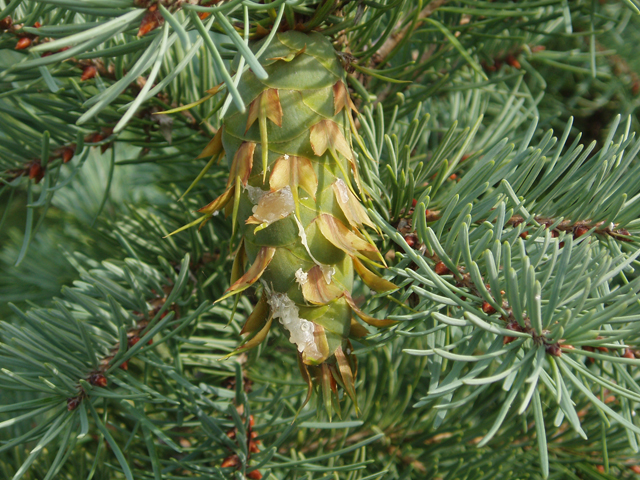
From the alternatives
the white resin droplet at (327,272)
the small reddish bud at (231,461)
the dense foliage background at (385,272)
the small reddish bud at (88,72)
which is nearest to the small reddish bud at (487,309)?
the dense foliage background at (385,272)

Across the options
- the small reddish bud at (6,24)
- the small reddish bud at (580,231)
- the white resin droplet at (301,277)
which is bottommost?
the small reddish bud at (580,231)

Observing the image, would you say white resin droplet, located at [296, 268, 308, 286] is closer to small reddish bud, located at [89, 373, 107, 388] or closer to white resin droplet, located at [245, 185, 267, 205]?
white resin droplet, located at [245, 185, 267, 205]

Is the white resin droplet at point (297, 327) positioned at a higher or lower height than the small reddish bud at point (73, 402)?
higher

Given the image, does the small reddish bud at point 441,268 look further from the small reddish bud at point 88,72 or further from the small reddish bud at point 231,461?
the small reddish bud at point 88,72

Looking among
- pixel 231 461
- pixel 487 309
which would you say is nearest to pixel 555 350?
pixel 487 309

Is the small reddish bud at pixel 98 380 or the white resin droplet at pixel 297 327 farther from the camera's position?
the small reddish bud at pixel 98 380

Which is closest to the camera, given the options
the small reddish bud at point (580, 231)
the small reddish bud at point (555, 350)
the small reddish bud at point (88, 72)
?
the small reddish bud at point (555, 350)

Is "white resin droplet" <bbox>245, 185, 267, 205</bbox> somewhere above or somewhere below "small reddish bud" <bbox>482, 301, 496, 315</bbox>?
above

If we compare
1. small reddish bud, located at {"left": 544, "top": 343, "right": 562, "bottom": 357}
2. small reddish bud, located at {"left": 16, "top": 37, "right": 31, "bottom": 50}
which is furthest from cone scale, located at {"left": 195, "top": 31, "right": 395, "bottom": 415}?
small reddish bud, located at {"left": 16, "top": 37, "right": 31, "bottom": 50}

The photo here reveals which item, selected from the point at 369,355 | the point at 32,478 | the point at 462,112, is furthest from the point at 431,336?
the point at 32,478
